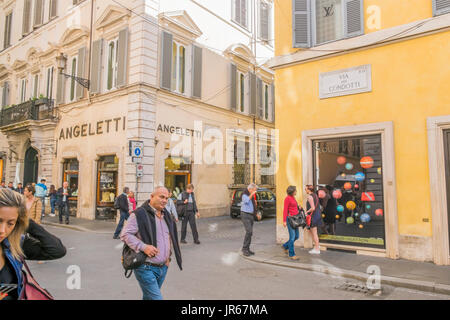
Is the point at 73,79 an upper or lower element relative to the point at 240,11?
lower

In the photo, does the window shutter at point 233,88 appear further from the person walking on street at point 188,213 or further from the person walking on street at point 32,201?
the person walking on street at point 32,201

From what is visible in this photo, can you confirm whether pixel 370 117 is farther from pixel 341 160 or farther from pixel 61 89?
pixel 61 89

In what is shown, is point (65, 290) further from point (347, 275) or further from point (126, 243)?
point (347, 275)

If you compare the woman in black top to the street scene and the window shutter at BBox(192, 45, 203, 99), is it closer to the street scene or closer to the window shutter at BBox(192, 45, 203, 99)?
the street scene

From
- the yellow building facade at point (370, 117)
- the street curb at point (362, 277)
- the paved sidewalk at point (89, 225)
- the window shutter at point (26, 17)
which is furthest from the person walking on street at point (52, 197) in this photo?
the street curb at point (362, 277)

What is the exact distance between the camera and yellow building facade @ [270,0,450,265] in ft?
22.6

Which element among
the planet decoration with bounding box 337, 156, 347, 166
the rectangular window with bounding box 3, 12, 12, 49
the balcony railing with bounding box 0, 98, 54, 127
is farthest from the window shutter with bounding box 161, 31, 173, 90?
the rectangular window with bounding box 3, 12, 12, 49

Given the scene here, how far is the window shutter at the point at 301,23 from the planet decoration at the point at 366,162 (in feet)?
11.3

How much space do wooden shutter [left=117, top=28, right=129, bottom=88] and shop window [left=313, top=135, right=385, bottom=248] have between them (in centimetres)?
874

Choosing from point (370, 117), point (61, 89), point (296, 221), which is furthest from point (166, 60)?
point (296, 221)

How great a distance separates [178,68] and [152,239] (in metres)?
12.7

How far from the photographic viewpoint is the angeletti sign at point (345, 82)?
7.80 m

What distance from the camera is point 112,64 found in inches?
568
